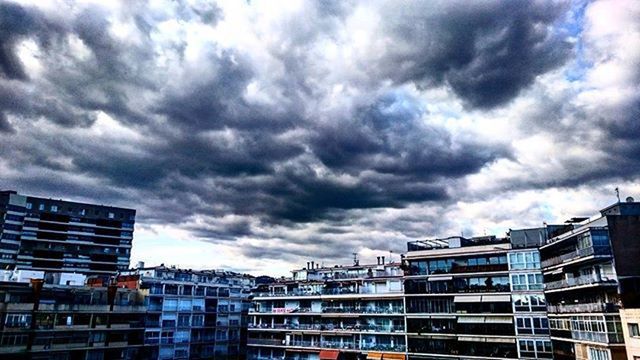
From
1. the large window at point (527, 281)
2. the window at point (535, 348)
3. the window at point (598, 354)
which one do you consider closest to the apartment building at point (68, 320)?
the window at point (535, 348)

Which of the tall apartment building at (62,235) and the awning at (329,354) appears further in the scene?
the tall apartment building at (62,235)

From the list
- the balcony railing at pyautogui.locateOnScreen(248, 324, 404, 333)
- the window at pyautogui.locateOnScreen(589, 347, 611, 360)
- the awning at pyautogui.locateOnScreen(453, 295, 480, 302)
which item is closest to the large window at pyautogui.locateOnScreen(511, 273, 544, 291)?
the awning at pyautogui.locateOnScreen(453, 295, 480, 302)

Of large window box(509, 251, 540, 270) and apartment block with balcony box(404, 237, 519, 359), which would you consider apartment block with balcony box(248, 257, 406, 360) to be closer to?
apartment block with balcony box(404, 237, 519, 359)

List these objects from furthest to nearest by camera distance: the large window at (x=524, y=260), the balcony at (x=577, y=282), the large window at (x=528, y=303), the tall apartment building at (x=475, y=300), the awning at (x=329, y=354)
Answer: the awning at (x=329, y=354) < the large window at (x=524, y=260) < the tall apartment building at (x=475, y=300) < the large window at (x=528, y=303) < the balcony at (x=577, y=282)

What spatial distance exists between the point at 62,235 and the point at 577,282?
118894mm

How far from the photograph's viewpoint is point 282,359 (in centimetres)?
8894

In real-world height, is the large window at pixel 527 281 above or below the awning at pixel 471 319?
above

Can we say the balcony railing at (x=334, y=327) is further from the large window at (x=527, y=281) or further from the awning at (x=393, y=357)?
the large window at (x=527, y=281)

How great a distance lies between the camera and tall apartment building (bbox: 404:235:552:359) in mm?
64562

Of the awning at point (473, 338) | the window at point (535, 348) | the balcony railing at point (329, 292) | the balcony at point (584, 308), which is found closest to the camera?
the balcony at point (584, 308)

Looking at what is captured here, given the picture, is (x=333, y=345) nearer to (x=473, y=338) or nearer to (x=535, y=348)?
(x=473, y=338)

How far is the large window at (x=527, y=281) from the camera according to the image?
65.5m

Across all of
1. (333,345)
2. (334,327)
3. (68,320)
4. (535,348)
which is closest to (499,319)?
(535,348)

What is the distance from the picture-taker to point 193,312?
9425 cm
